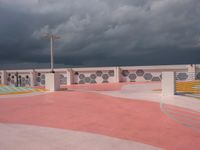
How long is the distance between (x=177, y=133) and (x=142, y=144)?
1634mm

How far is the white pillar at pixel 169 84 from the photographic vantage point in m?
12.8

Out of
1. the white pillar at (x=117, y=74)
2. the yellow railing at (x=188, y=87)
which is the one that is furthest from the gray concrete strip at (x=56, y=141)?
the white pillar at (x=117, y=74)

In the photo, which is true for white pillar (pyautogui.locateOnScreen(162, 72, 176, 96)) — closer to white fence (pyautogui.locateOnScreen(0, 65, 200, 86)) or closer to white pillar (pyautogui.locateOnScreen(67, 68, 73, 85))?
white fence (pyautogui.locateOnScreen(0, 65, 200, 86))

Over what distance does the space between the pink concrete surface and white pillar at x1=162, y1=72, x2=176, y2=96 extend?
10.6 feet

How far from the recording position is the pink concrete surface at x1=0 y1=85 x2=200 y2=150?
6.02 metres

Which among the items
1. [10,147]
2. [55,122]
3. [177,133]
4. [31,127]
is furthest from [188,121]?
[10,147]

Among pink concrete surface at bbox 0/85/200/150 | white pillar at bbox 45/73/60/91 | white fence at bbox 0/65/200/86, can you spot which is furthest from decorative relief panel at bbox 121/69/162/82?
pink concrete surface at bbox 0/85/200/150

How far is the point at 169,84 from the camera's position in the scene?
1294cm

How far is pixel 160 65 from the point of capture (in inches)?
971

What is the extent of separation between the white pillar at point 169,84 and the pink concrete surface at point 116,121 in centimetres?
324

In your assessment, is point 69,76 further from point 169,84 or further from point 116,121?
point 116,121

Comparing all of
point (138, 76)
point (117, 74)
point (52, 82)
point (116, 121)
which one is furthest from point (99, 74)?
point (116, 121)

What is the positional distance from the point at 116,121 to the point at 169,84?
6.66 metres

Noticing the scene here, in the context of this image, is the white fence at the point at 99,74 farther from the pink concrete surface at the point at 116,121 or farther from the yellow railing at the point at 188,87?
the pink concrete surface at the point at 116,121
